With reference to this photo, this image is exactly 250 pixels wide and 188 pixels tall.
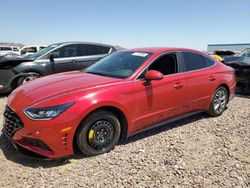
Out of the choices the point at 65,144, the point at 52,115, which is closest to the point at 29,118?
the point at 52,115

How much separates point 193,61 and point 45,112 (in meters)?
3.13

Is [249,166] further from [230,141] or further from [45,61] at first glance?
[45,61]

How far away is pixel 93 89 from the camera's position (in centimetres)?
385

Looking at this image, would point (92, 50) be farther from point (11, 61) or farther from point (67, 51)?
point (11, 61)

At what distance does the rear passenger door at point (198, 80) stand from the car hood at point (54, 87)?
1561mm

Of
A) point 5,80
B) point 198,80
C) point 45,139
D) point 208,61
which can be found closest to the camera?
point 45,139

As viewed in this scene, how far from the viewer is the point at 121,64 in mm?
4785

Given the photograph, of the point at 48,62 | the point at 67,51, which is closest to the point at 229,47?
the point at 67,51

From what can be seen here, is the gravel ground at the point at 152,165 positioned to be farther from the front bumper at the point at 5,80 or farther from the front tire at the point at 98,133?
the front bumper at the point at 5,80

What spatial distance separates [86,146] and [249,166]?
2287 millimetres

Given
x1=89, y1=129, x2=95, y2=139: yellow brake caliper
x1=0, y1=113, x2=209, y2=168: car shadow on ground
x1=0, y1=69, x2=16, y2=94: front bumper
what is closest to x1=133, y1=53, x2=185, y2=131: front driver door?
x1=0, y1=113, x2=209, y2=168: car shadow on ground

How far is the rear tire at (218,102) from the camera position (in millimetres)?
5793

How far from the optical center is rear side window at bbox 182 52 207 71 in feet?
17.1

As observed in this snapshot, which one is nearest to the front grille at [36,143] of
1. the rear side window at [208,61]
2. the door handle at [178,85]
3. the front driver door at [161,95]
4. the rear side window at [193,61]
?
the front driver door at [161,95]
